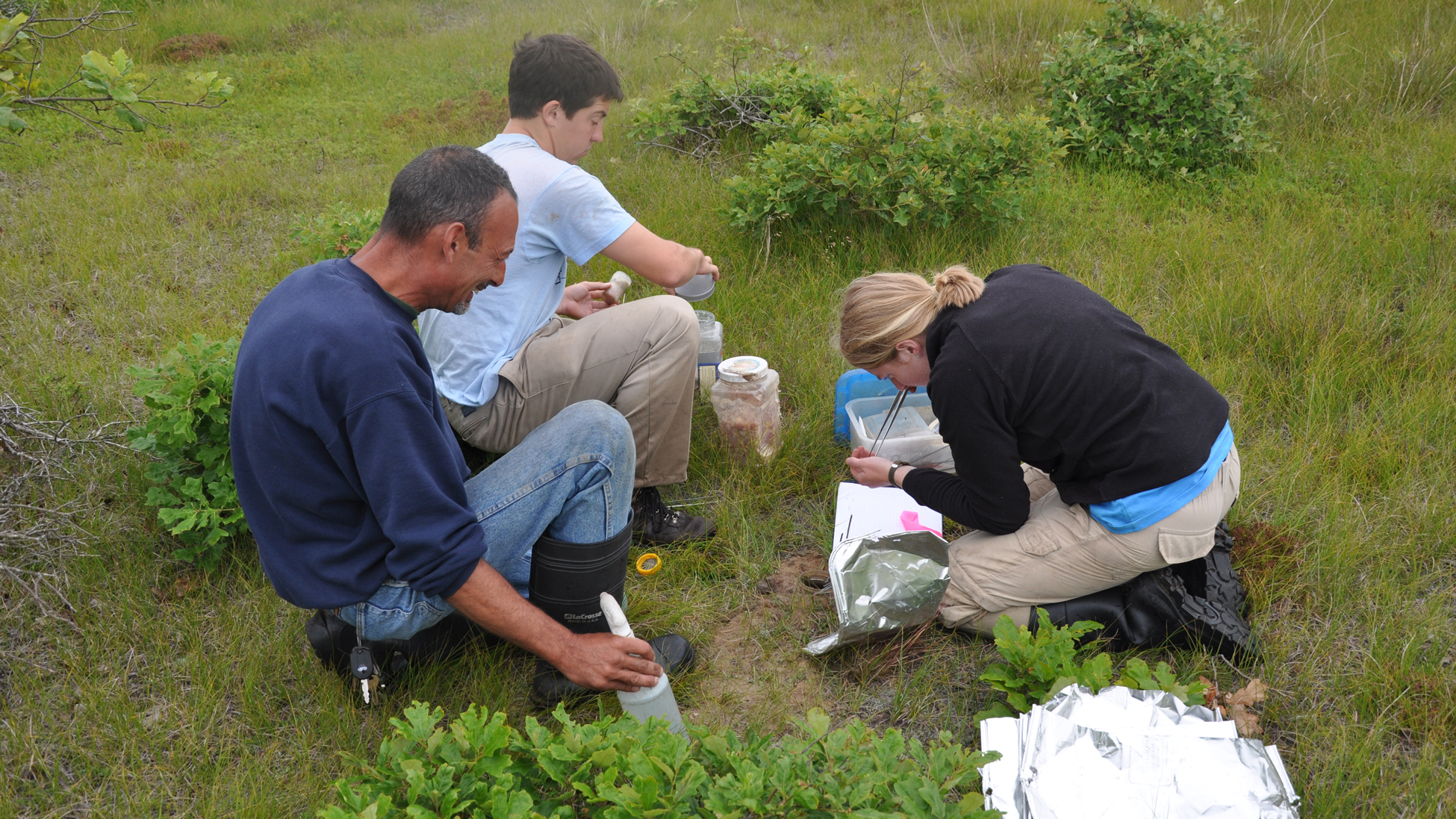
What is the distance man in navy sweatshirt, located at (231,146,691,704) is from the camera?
76.3 inches

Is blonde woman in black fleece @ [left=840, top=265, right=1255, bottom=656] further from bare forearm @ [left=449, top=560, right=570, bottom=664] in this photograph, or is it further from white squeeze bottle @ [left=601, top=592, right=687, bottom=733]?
bare forearm @ [left=449, top=560, right=570, bottom=664]

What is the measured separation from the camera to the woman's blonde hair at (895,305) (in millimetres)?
2568

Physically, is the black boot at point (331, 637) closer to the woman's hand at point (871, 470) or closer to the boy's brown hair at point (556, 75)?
the woman's hand at point (871, 470)

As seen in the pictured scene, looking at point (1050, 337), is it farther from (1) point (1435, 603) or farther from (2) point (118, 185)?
(2) point (118, 185)

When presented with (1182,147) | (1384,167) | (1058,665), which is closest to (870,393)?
(1058,665)

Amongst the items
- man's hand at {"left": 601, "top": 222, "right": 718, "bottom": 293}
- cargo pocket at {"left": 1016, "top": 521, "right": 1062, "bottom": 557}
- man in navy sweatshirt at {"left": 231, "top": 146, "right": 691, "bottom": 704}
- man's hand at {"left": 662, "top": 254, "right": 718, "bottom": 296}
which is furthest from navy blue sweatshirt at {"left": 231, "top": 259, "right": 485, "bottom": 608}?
cargo pocket at {"left": 1016, "top": 521, "right": 1062, "bottom": 557}

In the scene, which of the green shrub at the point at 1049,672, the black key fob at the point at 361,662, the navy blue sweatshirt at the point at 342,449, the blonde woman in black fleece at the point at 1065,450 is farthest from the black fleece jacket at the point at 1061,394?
the black key fob at the point at 361,662

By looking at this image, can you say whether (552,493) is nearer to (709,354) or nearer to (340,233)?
(709,354)

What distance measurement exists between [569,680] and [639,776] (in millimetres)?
976

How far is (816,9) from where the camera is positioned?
30.3 feet

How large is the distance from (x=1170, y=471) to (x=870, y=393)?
142 centimetres

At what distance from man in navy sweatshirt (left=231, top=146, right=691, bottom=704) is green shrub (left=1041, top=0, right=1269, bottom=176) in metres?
4.44

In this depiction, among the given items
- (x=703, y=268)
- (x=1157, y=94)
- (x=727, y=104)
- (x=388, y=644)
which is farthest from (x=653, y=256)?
(x=1157, y=94)

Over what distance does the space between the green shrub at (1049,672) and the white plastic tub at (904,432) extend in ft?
3.16
